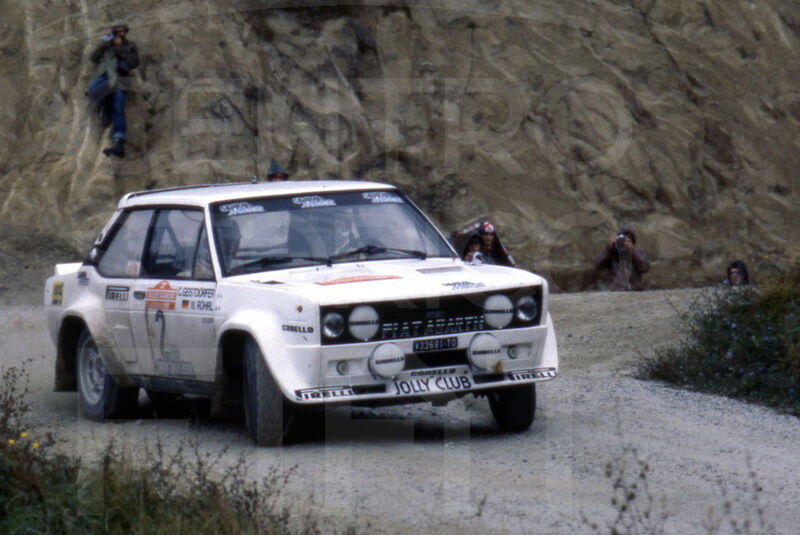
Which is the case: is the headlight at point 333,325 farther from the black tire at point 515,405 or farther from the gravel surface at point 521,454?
the black tire at point 515,405

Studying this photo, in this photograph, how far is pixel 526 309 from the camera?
8.13 meters

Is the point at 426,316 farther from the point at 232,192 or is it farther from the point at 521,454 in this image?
the point at 232,192

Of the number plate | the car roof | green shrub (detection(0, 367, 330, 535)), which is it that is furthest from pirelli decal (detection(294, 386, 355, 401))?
the car roof

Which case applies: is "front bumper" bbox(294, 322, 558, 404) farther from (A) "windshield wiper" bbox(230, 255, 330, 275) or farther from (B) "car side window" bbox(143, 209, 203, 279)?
(B) "car side window" bbox(143, 209, 203, 279)

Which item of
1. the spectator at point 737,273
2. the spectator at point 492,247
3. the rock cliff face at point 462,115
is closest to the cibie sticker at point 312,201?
the spectator at point 492,247

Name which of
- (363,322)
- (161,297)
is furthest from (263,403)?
(161,297)

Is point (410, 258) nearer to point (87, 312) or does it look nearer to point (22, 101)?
point (87, 312)

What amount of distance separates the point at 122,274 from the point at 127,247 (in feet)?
0.83

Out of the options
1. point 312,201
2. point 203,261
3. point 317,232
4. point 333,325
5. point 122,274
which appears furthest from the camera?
point 122,274

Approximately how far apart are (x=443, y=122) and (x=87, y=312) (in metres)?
12.7

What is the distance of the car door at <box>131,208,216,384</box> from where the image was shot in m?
8.35

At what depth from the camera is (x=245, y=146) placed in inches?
801

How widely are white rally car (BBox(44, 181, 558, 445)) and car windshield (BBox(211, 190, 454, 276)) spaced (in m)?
0.01

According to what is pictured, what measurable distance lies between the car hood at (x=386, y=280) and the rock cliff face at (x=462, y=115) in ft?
37.4
